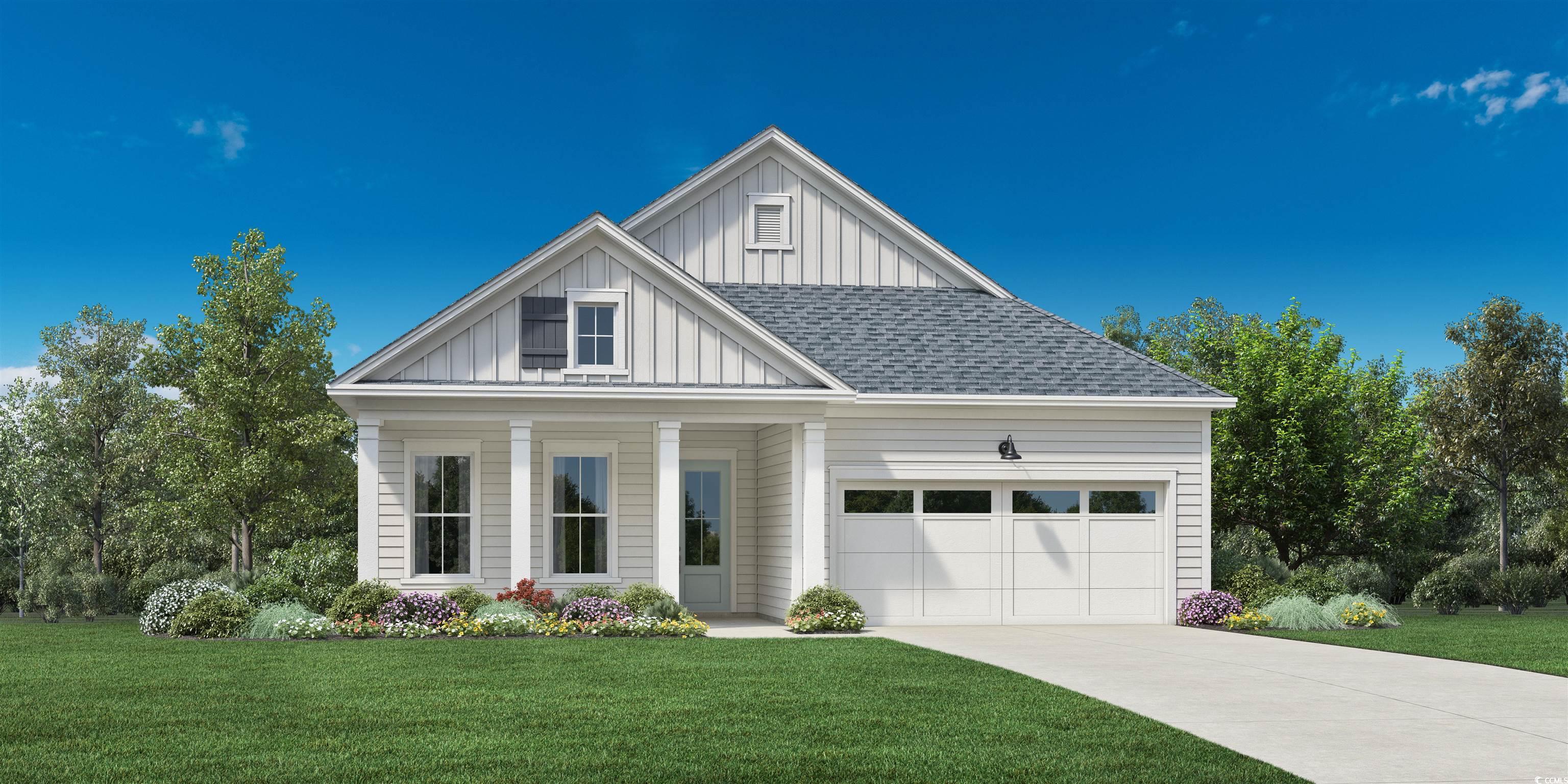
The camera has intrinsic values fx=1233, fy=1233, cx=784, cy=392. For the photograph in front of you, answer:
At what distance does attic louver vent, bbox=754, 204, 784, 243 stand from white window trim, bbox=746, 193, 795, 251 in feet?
0.13

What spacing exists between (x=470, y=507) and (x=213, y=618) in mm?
3902

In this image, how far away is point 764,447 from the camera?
19688 millimetres

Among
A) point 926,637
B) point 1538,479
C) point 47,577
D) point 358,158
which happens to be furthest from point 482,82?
point 1538,479

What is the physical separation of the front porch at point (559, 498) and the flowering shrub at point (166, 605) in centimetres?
254

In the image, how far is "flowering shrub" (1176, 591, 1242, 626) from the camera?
718 inches

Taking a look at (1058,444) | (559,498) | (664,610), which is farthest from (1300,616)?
(559,498)

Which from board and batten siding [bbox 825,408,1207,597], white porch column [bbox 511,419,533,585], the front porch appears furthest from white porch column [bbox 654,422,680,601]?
board and batten siding [bbox 825,408,1207,597]

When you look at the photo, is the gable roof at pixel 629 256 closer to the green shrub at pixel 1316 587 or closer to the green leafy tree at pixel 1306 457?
the green shrub at pixel 1316 587

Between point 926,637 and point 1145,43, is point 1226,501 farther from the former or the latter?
point 1145,43

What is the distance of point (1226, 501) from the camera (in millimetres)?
25484

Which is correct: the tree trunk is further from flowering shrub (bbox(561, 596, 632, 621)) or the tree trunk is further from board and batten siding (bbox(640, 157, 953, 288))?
flowering shrub (bbox(561, 596, 632, 621))

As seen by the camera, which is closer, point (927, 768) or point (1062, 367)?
point (927, 768)

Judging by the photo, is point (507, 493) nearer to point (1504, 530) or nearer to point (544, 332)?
point (544, 332)

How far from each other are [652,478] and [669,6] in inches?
613
